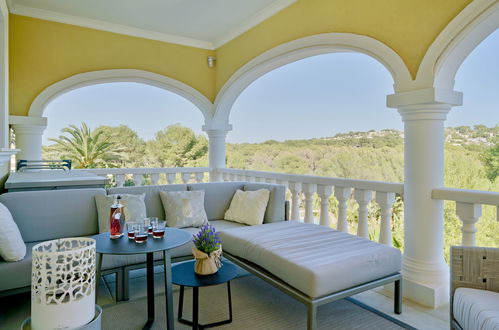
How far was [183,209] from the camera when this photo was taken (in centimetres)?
319

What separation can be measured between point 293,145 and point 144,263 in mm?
8109

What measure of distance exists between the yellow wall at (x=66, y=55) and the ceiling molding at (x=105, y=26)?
6 centimetres

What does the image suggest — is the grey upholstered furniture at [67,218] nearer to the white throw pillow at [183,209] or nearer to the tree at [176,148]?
the white throw pillow at [183,209]

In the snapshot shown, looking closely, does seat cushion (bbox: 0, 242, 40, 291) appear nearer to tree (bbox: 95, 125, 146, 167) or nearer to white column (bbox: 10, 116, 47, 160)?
white column (bbox: 10, 116, 47, 160)

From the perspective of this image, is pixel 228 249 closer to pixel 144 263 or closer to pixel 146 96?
pixel 144 263

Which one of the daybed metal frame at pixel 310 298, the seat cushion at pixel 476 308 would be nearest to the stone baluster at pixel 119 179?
the daybed metal frame at pixel 310 298

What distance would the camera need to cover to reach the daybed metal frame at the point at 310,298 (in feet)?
6.09

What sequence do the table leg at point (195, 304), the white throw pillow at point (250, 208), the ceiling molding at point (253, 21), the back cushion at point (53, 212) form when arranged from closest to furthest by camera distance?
the table leg at point (195, 304)
the back cushion at point (53, 212)
the white throw pillow at point (250, 208)
the ceiling molding at point (253, 21)

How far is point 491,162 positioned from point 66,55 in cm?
648

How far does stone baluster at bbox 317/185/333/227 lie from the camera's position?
3.33 meters

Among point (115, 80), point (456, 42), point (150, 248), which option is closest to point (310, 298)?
point (150, 248)

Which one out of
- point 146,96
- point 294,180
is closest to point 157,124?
point 146,96

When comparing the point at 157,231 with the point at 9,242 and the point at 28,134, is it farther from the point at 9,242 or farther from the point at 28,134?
the point at 28,134

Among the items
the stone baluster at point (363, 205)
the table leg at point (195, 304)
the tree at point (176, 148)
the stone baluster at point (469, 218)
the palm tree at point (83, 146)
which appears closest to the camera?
the table leg at point (195, 304)
